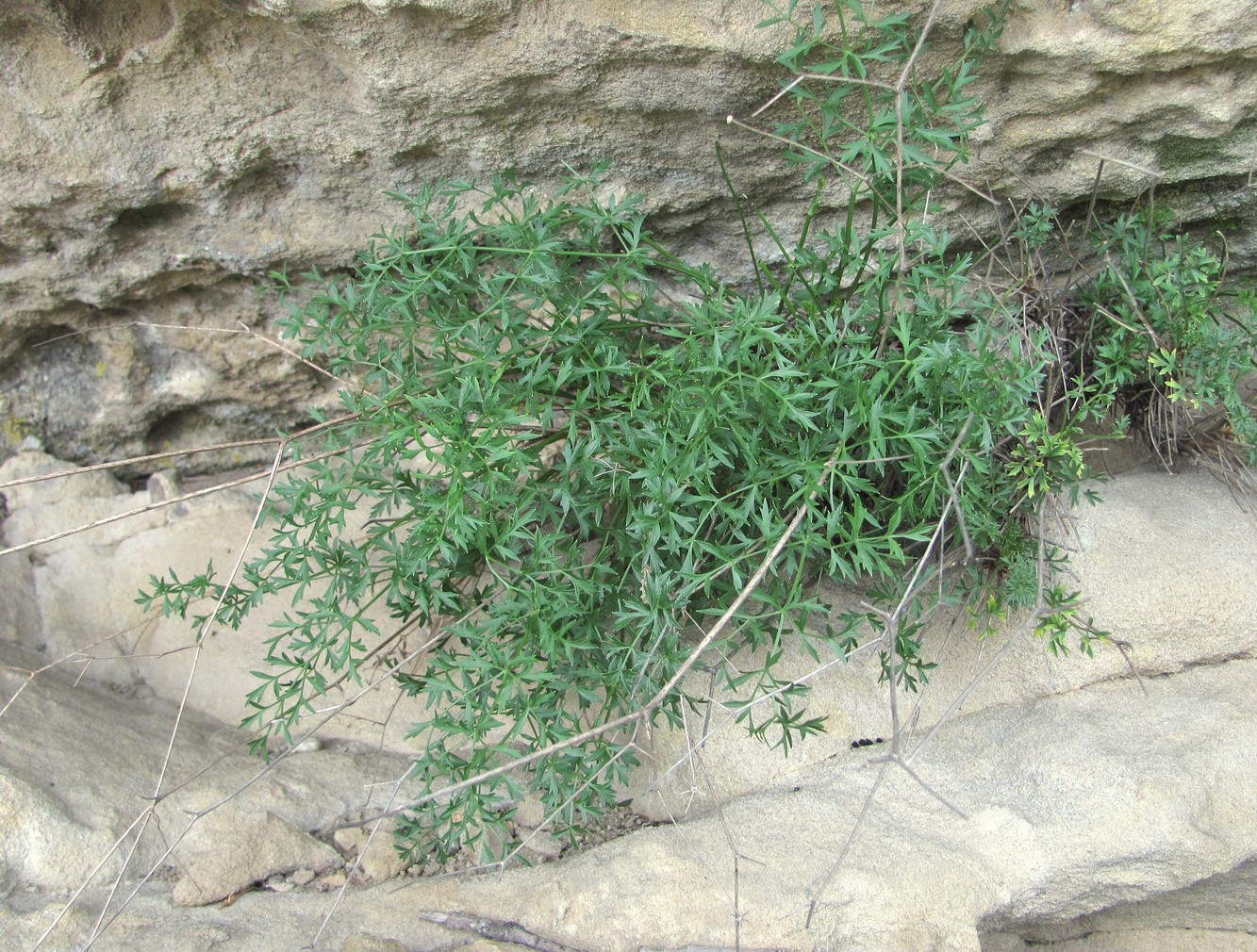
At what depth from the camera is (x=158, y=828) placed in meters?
2.29

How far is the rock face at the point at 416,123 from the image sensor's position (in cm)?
220

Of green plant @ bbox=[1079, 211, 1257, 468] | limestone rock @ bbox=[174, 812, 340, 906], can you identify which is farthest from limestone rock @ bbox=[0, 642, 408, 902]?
green plant @ bbox=[1079, 211, 1257, 468]

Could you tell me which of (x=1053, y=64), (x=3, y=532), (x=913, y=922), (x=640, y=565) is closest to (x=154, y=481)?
(x=3, y=532)

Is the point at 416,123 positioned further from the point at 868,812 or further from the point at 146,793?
the point at 868,812

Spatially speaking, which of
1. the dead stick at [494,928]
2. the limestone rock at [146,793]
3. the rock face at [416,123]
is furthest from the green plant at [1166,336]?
the limestone rock at [146,793]

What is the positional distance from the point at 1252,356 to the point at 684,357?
4.68 feet

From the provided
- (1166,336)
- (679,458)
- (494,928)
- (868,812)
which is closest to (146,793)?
(494,928)

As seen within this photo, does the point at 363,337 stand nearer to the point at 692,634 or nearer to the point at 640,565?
the point at 640,565

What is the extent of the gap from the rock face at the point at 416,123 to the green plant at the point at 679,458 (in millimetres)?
158

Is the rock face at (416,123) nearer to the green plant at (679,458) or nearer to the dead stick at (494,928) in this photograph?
the green plant at (679,458)

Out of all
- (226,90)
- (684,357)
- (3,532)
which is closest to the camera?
(684,357)

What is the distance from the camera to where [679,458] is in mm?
2074

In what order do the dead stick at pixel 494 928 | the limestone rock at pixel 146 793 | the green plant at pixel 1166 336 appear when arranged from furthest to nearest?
the green plant at pixel 1166 336
the limestone rock at pixel 146 793
the dead stick at pixel 494 928

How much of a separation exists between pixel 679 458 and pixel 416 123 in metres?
1.07
